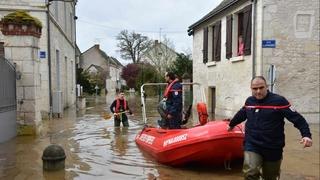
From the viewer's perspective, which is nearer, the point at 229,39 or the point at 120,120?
the point at 120,120

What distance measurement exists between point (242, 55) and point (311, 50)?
2.53m

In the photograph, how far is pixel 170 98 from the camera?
9453 millimetres

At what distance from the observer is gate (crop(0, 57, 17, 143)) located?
10363 millimetres

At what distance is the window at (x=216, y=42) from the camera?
20250 millimetres

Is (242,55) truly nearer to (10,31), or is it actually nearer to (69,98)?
(10,31)

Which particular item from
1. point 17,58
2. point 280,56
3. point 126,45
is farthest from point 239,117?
point 126,45

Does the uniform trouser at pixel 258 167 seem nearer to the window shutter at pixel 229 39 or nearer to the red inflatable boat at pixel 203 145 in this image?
the red inflatable boat at pixel 203 145

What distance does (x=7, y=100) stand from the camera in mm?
10750

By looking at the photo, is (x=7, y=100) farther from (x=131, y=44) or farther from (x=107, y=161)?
(x=131, y=44)

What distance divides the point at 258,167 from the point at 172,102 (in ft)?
13.3

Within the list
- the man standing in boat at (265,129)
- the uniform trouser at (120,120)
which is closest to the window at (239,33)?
the uniform trouser at (120,120)

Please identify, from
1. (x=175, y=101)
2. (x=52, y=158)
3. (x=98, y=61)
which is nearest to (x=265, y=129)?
(x=52, y=158)

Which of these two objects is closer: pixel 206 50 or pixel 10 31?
pixel 10 31

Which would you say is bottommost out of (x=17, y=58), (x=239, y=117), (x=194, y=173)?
(x=194, y=173)
